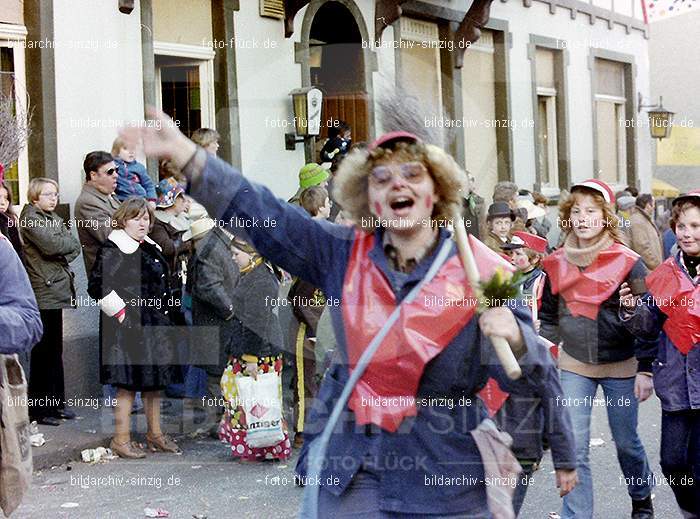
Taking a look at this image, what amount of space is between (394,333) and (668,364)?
8.65 ft

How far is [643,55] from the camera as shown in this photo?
24.3 m

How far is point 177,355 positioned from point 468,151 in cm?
1041

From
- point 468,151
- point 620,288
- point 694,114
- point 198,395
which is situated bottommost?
point 198,395

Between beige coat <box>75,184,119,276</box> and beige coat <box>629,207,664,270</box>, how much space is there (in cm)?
597

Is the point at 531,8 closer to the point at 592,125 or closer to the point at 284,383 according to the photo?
the point at 592,125

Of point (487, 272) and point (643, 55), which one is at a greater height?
point (643, 55)

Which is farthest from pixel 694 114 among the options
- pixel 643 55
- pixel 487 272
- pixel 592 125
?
pixel 487 272

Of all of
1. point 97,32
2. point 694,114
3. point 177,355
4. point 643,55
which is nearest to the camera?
point 177,355

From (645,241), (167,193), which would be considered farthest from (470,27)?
(167,193)

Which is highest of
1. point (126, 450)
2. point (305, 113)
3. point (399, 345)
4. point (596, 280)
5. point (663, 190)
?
point (305, 113)

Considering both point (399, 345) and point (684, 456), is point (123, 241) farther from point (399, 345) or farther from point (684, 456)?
point (399, 345)

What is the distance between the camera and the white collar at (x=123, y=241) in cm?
795

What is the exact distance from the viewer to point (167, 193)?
9578 millimetres

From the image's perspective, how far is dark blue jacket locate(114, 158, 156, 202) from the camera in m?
9.48
